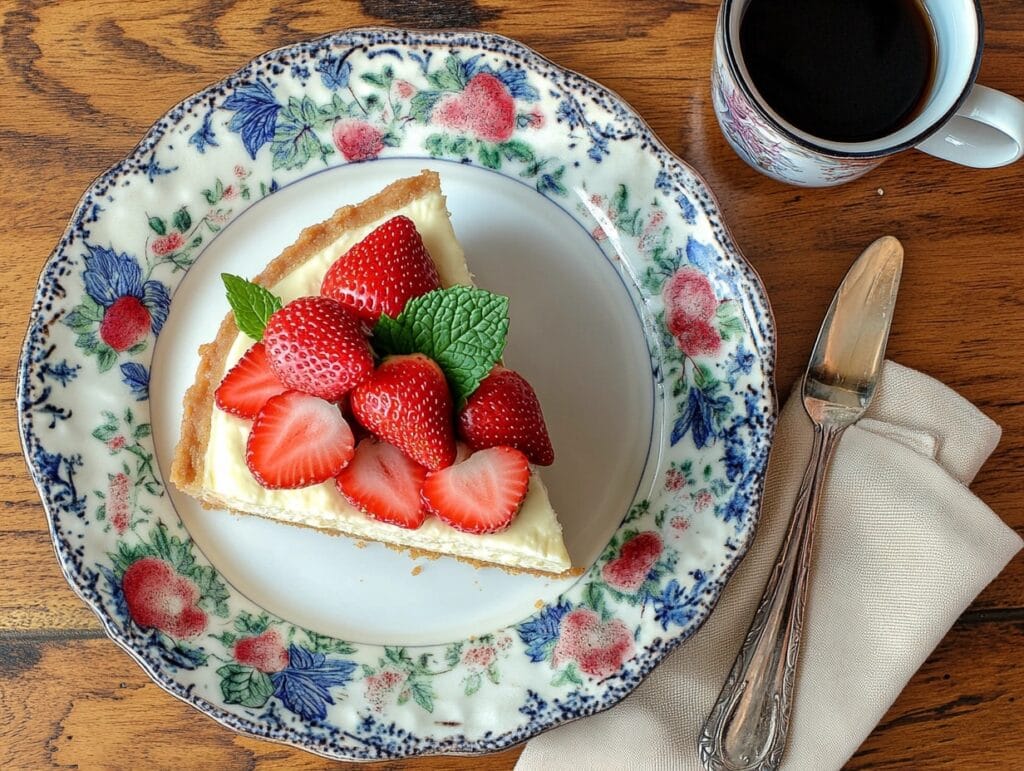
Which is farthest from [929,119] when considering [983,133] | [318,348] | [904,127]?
[318,348]

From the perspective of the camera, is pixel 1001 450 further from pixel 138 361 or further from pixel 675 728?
pixel 138 361

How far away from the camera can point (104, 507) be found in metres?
1.65

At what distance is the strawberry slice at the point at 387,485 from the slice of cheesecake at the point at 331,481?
33mm

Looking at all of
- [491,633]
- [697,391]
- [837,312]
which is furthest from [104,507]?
[837,312]

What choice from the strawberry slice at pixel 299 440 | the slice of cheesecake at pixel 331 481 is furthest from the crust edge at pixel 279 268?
the strawberry slice at pixel 299 440

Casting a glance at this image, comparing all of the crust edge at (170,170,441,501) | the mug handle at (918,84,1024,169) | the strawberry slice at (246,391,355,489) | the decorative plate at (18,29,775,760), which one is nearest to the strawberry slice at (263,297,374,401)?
the strawberry slice at (246,391,355,489)

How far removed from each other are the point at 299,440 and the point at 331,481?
114mm

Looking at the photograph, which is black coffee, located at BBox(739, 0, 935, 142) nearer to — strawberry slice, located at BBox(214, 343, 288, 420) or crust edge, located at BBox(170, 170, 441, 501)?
crust edge, located at BBox(170, 170, 441, 501)

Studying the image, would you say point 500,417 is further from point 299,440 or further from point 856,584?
point 856,584

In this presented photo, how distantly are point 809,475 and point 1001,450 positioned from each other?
1.34 ft

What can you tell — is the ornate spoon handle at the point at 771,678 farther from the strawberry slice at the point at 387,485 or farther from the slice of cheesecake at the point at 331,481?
the strawberry slice at the point at 387,485

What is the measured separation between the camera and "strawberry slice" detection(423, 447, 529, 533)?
1476 mm

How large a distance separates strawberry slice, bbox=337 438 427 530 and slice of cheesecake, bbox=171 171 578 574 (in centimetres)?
3

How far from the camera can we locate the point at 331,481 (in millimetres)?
1537
